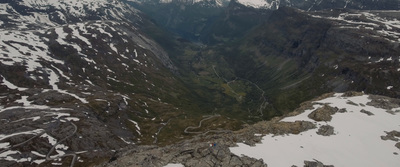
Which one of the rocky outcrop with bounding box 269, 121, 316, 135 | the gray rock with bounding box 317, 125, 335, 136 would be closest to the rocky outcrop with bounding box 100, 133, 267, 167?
the rocky outcrop with bounding box 269, 121, 316, 135

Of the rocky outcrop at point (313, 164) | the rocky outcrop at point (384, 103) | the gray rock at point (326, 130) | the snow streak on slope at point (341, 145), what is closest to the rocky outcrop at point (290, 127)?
the snow streak on slope at point (341, 145)

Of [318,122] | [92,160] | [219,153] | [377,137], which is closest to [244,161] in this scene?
Result: [219,153]

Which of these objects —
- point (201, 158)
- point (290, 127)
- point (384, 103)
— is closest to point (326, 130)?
point (290, 127)

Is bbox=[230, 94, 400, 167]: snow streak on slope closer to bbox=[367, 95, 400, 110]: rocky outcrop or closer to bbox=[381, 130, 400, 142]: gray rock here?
bbox=[381, 130, 400, 142]: gray rock

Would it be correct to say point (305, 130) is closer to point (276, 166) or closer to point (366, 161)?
point (366, 161)

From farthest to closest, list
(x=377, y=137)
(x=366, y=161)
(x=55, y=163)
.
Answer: (x=55, y=163) → (x=377, y=137) → (x=366, y=161)

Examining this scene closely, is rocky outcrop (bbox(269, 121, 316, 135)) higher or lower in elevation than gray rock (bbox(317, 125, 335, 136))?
lower

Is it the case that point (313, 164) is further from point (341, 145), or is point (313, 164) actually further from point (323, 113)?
point (323, 113)
